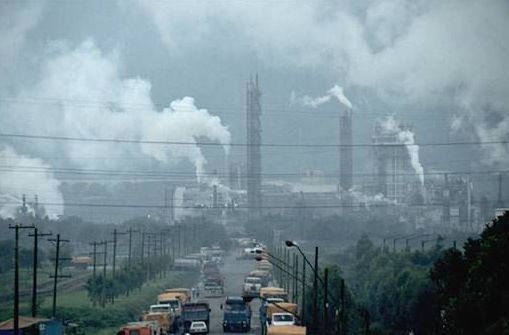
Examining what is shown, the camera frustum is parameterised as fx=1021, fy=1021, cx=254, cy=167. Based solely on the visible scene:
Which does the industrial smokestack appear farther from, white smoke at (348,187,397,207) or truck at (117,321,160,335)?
truck at (117,321,160,335)

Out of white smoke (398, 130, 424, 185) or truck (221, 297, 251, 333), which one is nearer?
truck (221, 297, 251, 333)

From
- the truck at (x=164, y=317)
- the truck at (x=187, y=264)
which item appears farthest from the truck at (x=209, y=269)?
the truck at (x=164, y=317)

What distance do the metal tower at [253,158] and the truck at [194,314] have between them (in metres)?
67.4

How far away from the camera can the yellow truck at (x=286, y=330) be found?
104 feet

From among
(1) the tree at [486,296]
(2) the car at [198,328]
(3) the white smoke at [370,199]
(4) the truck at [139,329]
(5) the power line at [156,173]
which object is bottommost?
(2) the car at [198,328]

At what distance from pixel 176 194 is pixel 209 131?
36.6 metres

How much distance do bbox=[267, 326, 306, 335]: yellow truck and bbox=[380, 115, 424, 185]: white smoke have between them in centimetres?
10373

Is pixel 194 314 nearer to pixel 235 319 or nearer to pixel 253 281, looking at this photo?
pixel 235 319

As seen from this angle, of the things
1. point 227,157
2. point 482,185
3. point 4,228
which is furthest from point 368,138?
point 4,228

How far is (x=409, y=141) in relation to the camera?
154m

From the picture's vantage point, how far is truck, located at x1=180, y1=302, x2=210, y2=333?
133 ft

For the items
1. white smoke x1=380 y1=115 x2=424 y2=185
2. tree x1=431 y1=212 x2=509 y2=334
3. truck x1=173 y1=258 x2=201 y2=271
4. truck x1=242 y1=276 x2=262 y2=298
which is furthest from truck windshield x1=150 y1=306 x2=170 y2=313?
white smoke x1=380 y1=115 x2=424 y2=185

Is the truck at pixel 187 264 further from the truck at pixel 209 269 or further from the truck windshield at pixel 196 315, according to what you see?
the truck windshield at pixel 196 315

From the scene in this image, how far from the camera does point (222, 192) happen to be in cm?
13512
